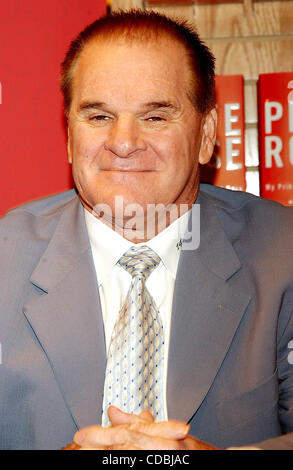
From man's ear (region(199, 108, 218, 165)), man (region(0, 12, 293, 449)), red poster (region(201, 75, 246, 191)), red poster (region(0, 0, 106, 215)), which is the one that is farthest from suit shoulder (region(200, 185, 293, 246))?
red poster (region(0, 0, 106, 215))

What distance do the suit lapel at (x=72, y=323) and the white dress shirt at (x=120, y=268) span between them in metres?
0.04

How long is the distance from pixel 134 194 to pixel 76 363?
454 millimetres

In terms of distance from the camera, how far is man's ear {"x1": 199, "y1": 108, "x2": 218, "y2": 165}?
5.77ft

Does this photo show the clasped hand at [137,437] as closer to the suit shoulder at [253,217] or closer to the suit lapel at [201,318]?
the suit lapel at [201,318]

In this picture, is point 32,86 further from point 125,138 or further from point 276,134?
point 276,134

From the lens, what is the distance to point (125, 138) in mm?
1491

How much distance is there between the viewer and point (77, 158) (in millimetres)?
1585

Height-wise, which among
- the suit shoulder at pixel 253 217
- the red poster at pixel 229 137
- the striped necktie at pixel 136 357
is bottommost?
the striped necktie at pixel 136 357

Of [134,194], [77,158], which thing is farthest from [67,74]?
[134,194]

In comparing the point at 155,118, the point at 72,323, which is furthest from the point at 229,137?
the point at 72,323

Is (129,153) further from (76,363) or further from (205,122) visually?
(76,363)

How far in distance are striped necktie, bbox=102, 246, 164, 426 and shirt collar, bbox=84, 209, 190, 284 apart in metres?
0.10

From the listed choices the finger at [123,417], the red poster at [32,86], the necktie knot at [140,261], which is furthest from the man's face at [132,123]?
the finger at [123,417]

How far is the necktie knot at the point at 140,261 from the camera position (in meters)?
1.53
